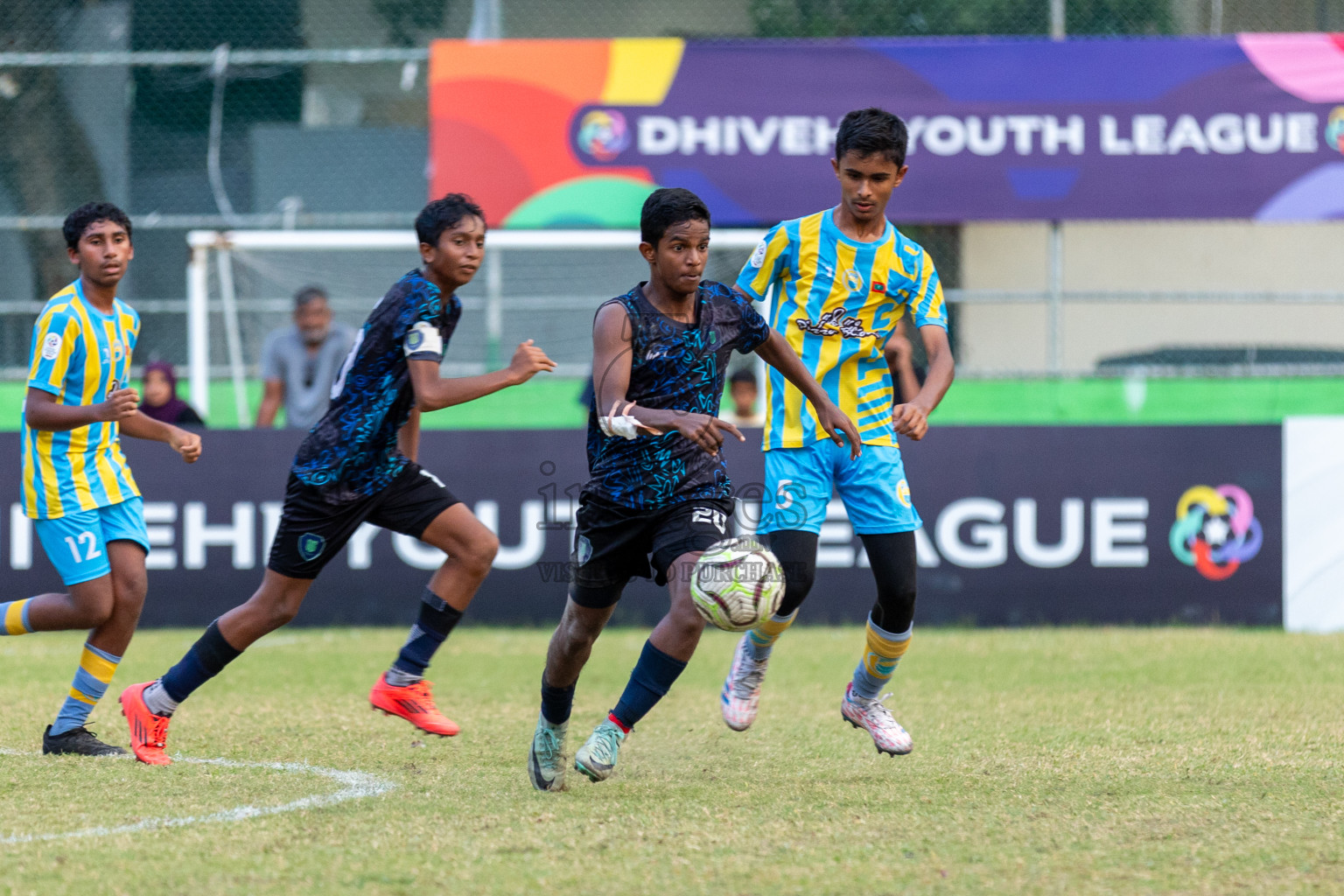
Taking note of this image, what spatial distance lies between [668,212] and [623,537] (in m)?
1.03

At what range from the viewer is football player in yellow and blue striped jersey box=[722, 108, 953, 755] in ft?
18.5

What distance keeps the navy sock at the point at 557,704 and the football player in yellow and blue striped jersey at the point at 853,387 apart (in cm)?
99

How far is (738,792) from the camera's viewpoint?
A: 16.1 ft

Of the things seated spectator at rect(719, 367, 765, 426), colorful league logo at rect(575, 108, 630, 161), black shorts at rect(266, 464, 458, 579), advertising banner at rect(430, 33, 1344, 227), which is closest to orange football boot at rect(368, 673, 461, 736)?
black shorts at rect(266, 464, 458, 579)

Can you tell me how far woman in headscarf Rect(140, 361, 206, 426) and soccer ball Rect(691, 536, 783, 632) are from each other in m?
7.30

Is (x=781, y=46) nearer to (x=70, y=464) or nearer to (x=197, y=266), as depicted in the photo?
(x=197, y=266)

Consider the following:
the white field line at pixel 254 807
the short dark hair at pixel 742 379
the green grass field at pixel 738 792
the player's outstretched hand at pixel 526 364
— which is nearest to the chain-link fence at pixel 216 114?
the short dark hair at pixel 742 379

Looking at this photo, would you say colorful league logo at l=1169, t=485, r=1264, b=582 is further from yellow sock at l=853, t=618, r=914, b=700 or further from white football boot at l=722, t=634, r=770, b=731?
white football boot at l=722, t=634, r=770, b=731

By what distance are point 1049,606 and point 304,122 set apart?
8669mm

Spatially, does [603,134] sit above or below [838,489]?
above

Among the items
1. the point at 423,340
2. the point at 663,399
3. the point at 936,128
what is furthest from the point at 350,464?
the point at 936,128

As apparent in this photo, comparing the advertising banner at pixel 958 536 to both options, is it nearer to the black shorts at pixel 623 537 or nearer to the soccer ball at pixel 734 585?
the black shorts at pixel 623 537

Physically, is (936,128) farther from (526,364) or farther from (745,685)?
(526,364)

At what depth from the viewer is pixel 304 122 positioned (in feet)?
48.1
